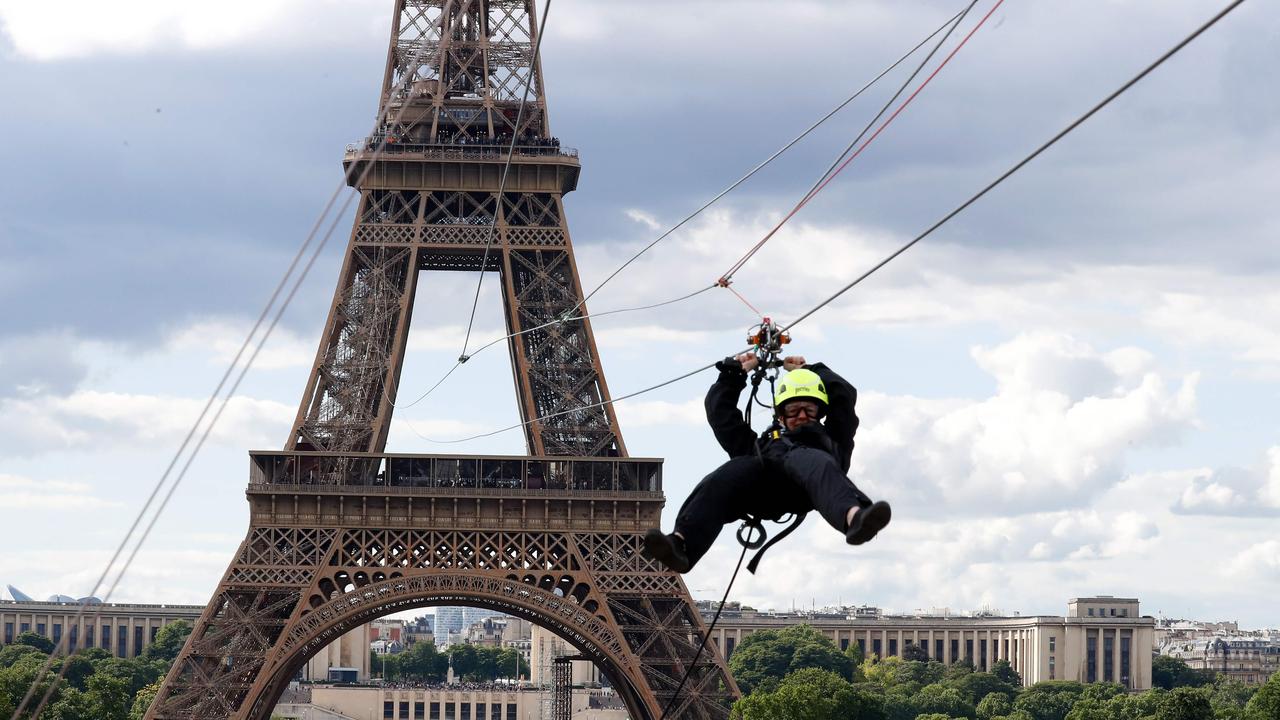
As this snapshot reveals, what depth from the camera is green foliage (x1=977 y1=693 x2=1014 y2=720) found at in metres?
156

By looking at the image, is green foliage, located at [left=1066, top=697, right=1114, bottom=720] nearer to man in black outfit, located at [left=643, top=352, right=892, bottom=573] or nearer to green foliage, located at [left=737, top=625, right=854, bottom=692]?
green foliage, located at [left=737, top=625, right=854, bottom=692]

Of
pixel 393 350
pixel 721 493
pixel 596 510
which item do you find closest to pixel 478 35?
pixel 393 350

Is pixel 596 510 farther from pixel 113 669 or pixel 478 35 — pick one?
pixel 113 669

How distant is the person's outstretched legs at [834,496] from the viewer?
19.7 metres

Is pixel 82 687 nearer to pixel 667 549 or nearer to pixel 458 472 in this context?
pixel 458 472

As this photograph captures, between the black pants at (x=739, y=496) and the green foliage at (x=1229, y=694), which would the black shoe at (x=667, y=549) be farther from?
the green foliage at (x=1229, y=694)

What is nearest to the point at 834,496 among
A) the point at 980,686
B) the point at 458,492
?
the point at 458,492

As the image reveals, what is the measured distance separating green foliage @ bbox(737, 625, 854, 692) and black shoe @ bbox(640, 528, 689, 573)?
15318 centimetres

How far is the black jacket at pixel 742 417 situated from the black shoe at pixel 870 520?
8.88 feet

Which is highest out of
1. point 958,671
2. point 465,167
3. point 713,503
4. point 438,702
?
point 465,167

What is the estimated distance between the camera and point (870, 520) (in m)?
19.7

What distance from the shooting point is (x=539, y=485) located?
7888 centimetres

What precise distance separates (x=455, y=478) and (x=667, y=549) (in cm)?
5835

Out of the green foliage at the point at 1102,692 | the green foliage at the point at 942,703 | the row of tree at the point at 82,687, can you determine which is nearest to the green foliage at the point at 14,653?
the row of tree at the point at 82,687
